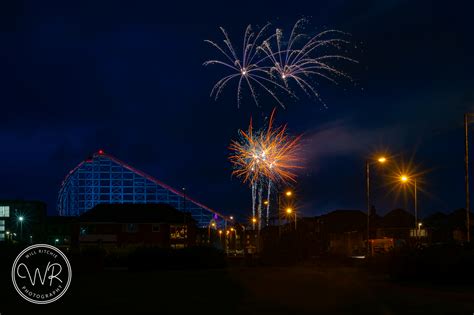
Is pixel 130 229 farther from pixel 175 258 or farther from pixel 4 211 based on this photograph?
pixel 4 211

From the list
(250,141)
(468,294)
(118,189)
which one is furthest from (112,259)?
(118,189)

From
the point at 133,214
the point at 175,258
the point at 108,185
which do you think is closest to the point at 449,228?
the point at 133,214

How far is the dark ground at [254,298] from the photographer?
17109 millimetres

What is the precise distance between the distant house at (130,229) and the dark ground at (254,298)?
161ft

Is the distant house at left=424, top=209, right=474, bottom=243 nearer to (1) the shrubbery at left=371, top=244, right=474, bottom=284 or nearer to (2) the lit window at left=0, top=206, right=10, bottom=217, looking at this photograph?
(1) the shrubbery at left=371, top=244, right=474, bottom=284

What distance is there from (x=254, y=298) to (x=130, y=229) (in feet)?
190

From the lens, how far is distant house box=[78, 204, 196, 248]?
3014 inches

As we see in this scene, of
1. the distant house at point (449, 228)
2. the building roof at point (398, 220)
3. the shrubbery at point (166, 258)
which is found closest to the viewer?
the shrubbery at point (166, 258)

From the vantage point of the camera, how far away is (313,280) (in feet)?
94.5

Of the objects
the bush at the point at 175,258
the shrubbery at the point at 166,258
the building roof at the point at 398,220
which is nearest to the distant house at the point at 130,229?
the building roof at the point at 398,220

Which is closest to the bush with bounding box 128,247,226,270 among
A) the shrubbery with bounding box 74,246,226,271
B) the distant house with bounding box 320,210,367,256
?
the shrubbery with bounding box 74,246,226,271

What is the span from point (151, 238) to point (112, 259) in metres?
31.9

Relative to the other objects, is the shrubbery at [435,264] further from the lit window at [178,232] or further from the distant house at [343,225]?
the distant house at [343,225]

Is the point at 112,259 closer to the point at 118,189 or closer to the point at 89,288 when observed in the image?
the point at 89,288
